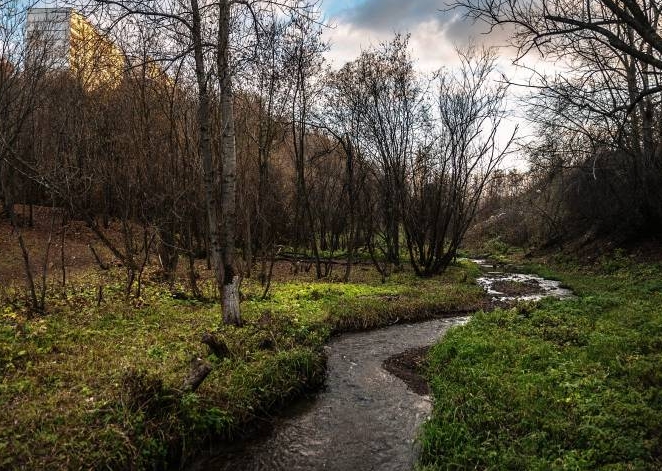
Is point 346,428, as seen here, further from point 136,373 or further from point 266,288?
point 266,288

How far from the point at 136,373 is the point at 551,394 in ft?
18.2

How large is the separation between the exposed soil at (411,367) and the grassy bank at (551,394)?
295 millimetres

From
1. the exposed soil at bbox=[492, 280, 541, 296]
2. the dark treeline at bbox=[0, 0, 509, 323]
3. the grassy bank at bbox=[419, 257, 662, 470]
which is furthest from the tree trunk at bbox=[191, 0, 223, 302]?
the exposed soil at bbox=[492, 280, 541, 296]

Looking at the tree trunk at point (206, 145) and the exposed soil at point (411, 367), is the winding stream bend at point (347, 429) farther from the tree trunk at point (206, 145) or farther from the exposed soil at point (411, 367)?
the tree trunk at point (206, 145)

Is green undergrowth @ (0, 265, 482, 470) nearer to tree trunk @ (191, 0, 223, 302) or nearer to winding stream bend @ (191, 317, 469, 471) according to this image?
winding stream bend @ (191, 317, 469, 471)

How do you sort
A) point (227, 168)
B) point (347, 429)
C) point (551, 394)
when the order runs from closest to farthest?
point (551, 394), point (347, 429), point (227, 168)

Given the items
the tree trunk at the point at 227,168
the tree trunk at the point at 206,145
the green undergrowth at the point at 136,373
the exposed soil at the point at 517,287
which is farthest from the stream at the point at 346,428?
the exposed soil at the point at 517,287

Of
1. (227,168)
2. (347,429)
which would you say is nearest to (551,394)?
(347,429)

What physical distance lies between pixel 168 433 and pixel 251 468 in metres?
1.12

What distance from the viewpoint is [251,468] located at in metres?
5.50

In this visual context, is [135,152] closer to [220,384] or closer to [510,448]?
[220,384]

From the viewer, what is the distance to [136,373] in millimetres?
5746

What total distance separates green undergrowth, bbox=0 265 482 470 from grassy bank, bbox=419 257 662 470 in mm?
2655

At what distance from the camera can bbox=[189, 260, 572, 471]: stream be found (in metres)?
5.63
